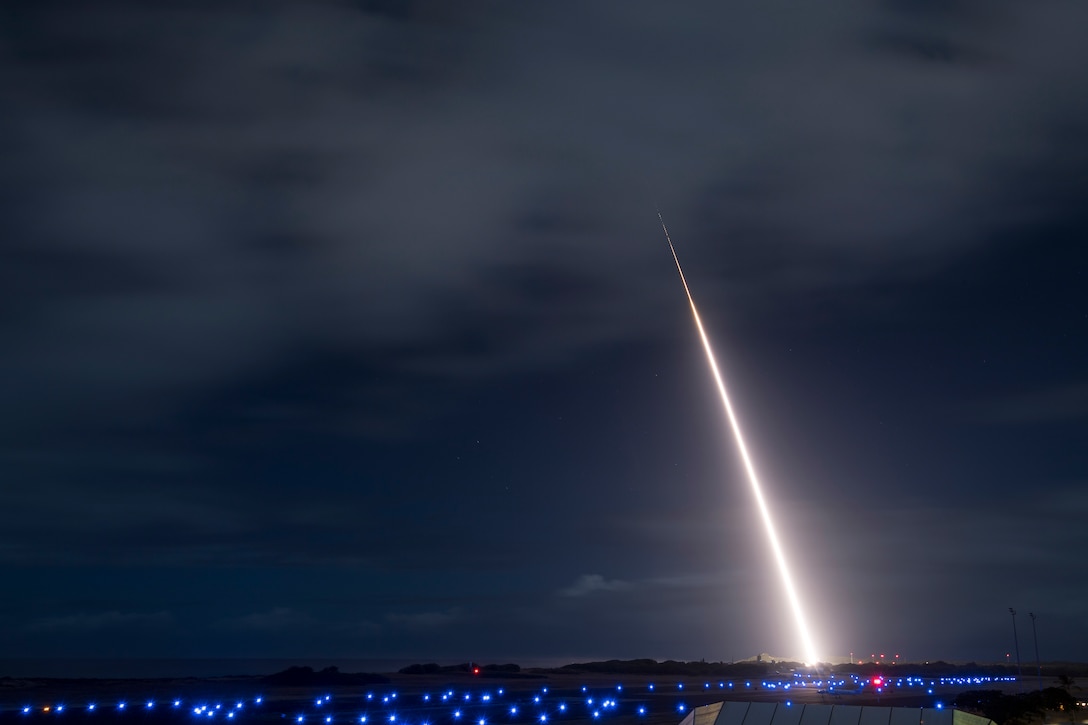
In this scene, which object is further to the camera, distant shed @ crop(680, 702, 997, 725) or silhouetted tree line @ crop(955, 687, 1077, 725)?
silhouetted tree line @ crop(955, 687, 1077, 725)

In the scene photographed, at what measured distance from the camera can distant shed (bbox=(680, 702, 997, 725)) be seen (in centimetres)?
2088

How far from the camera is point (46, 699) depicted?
77.8 m

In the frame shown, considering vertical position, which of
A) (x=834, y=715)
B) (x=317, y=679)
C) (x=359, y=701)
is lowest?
(x=834, y=715)

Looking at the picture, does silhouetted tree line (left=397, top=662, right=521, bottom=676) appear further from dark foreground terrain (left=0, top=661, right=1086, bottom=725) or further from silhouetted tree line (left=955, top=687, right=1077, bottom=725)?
silhouetted tree line (left=955, top=687, right=1077, bottom=725)

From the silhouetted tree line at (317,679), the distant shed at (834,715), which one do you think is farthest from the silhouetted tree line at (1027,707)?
the silhouetted tree line at (317,679)

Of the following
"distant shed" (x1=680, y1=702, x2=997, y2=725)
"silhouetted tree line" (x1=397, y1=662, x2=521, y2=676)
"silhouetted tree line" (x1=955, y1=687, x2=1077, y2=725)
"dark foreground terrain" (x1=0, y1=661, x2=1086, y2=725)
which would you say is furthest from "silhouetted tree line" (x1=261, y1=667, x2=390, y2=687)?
"distant shed" (x1=680, y1=702, x2=997, y2=725)

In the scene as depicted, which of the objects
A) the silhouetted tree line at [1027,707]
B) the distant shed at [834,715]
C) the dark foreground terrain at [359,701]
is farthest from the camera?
the dark foreground terrain at [359,701]

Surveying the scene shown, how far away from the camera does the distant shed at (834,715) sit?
2088cm

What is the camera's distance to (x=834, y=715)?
69.6 ft

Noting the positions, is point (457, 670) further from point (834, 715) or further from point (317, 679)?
point (834, 715)

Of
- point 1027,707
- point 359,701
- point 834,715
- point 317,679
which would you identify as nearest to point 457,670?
point 317,679

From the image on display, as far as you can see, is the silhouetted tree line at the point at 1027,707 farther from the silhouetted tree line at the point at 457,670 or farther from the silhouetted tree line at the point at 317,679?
the silhouetted tree line at the point at 457,670

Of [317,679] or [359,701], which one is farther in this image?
[317,679]

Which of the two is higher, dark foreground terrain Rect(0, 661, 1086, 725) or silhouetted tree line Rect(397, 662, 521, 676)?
silhouetted tree line Rect(397, 662, 521, 676)
